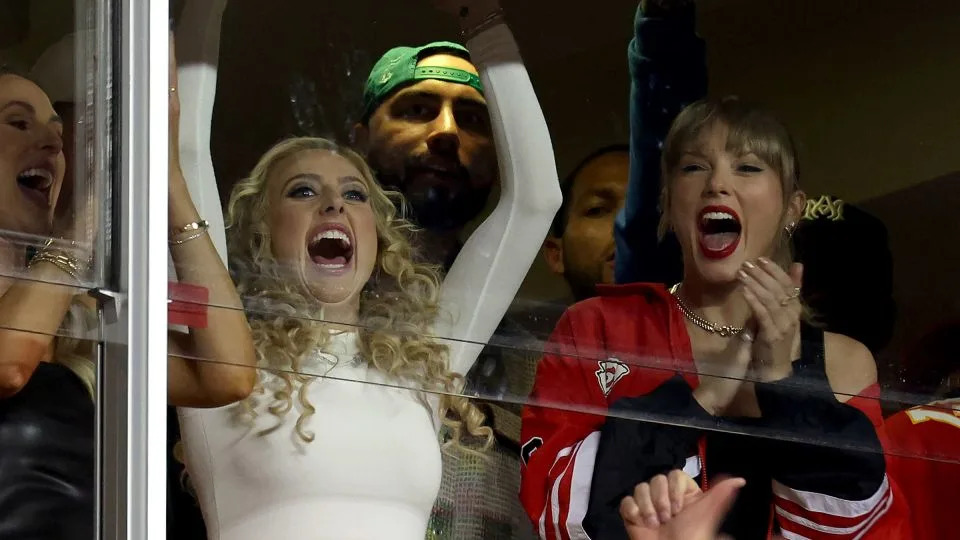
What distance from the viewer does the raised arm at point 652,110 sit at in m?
1.45

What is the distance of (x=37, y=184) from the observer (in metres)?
1.35

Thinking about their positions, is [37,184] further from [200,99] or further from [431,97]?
[431,97]

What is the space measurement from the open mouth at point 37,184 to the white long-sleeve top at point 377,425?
0.53 ft

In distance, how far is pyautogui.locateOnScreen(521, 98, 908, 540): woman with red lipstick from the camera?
139 centimetres

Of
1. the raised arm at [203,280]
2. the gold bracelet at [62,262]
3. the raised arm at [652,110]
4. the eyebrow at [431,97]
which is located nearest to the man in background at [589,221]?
the raised arm at [652,110]

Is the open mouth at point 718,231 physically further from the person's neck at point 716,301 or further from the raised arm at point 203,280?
the raised arm at point 203,280

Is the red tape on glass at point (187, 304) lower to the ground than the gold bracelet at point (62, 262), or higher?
lower

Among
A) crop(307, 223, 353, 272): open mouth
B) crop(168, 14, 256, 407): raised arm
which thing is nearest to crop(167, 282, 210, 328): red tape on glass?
crop(168, 14, 256, 407): raised arm

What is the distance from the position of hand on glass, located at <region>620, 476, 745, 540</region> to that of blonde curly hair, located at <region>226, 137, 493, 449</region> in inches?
7.0

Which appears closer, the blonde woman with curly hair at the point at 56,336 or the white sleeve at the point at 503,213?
the blonde woman with curly hair at the point at 56,336

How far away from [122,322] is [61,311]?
0.29ft

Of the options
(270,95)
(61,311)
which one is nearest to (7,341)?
(61,311)

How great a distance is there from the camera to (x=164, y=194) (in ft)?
4.24

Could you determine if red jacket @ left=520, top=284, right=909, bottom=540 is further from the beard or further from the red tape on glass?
the red tape on glass
